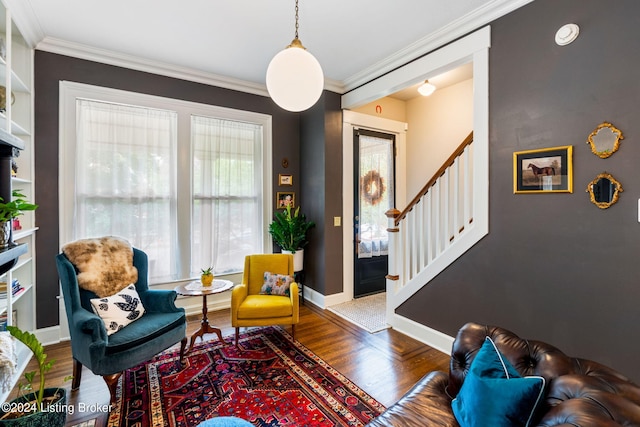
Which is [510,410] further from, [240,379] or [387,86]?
[387,86]

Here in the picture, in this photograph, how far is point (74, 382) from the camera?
2.21 metres

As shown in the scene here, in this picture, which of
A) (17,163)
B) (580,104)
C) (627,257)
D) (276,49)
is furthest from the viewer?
(276,49)

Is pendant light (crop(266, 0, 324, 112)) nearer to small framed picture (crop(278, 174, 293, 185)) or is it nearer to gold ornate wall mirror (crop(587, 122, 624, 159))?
gold ornate wall mirror (crop(587, 122, 624, 159))

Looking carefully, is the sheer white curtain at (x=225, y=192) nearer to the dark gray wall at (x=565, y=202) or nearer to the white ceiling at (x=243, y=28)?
the white ceiling at (x=243, y=28)

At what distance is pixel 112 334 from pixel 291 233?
2224 millimetres

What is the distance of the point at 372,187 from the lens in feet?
14.7

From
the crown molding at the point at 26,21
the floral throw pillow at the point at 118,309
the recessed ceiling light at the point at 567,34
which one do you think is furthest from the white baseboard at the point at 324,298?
the crown molding at the point at 26,21

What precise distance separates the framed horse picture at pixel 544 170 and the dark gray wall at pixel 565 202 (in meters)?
0.04

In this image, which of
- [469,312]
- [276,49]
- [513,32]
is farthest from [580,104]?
[276,49]

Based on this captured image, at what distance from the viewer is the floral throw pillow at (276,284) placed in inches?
125

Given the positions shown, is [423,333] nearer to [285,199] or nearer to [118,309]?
[285,199]

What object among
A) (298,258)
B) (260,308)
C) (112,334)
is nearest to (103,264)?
(112,334)

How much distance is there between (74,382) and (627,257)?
381 centimetres

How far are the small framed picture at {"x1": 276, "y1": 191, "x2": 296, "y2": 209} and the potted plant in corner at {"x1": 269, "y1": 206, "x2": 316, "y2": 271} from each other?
21cm
